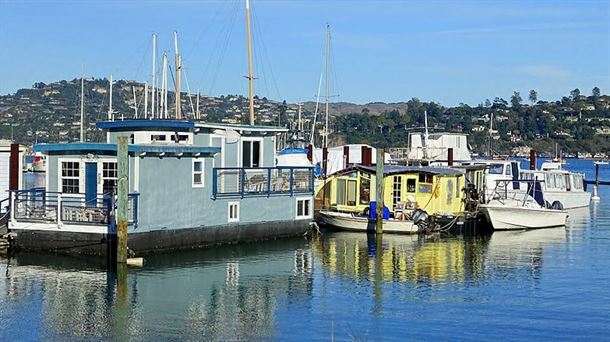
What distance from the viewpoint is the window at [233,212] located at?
123 ft

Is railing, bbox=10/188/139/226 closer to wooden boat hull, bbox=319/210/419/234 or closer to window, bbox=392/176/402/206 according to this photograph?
wooden boat hull, bbox=319/210/419/234

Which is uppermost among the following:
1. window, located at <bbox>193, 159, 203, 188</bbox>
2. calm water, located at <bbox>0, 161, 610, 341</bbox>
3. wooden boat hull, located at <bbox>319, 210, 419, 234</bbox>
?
window, located at <bbox>193, 159, 203, 188</bbox>

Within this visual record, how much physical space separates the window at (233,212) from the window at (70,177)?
20.5 ft

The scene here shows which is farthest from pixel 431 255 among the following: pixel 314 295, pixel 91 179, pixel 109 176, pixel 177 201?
pixel 91 179

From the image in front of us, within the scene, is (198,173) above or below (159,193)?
above

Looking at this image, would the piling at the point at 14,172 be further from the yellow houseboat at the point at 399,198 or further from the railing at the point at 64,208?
the yellow houseboat at the point at 399,198

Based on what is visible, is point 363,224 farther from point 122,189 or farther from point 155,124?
point 122,189

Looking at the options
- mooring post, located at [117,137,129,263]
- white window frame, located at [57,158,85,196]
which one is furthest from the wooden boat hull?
mooring post, located at [117,137,129,263]

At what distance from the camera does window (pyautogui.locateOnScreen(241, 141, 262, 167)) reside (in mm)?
40062

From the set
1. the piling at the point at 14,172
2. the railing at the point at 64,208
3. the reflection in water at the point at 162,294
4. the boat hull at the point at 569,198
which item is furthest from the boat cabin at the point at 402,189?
the boat hull at the point at 569,198

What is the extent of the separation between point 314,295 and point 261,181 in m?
11.5

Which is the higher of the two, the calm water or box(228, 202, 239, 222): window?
box(228, 202, 239, 222): window

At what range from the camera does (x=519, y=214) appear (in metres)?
49.5

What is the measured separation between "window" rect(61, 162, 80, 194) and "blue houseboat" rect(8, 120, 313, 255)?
4 cm
